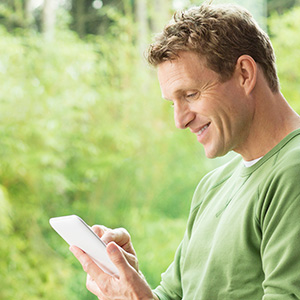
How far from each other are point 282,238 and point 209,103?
0.34 m

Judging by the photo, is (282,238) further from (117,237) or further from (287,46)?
(287,46)

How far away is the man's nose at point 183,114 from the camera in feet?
3.97

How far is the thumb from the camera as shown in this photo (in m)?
1.16

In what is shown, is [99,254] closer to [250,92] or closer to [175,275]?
[175,275]

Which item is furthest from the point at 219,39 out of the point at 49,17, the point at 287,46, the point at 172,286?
the point at 49,17

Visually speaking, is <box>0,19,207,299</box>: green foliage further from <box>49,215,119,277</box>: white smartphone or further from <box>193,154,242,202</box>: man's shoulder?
<box>49,215,119,277</box>: white smartphone

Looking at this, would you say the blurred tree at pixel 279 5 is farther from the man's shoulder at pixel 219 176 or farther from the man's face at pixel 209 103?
the man's face at pixel 209 103

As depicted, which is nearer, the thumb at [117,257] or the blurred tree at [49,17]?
the thumb at [117,257]

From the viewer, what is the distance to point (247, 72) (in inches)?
45.4

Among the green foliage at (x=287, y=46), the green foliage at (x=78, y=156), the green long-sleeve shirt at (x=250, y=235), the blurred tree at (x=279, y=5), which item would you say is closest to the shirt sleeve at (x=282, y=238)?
the green long-sleeve shirt at (x=250, y=235)

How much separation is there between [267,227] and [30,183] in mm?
3461

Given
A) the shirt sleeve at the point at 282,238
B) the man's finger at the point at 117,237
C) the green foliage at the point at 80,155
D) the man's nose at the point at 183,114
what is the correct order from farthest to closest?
the green foliage at the point at 80,155 < the man's finger at the point at 117,237 < the man's nose at the point at 183,114 < the shirt sleeve at the point at 282,238

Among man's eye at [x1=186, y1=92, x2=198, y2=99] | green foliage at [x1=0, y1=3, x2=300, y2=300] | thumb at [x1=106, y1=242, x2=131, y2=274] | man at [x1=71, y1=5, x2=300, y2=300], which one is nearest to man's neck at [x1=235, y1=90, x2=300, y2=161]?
man at [x1=71, y1=5, x2=300, y2=300]

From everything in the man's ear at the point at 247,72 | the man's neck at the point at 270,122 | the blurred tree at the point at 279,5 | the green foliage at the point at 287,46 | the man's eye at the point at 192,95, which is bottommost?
the man's neck at the point at 270,122
